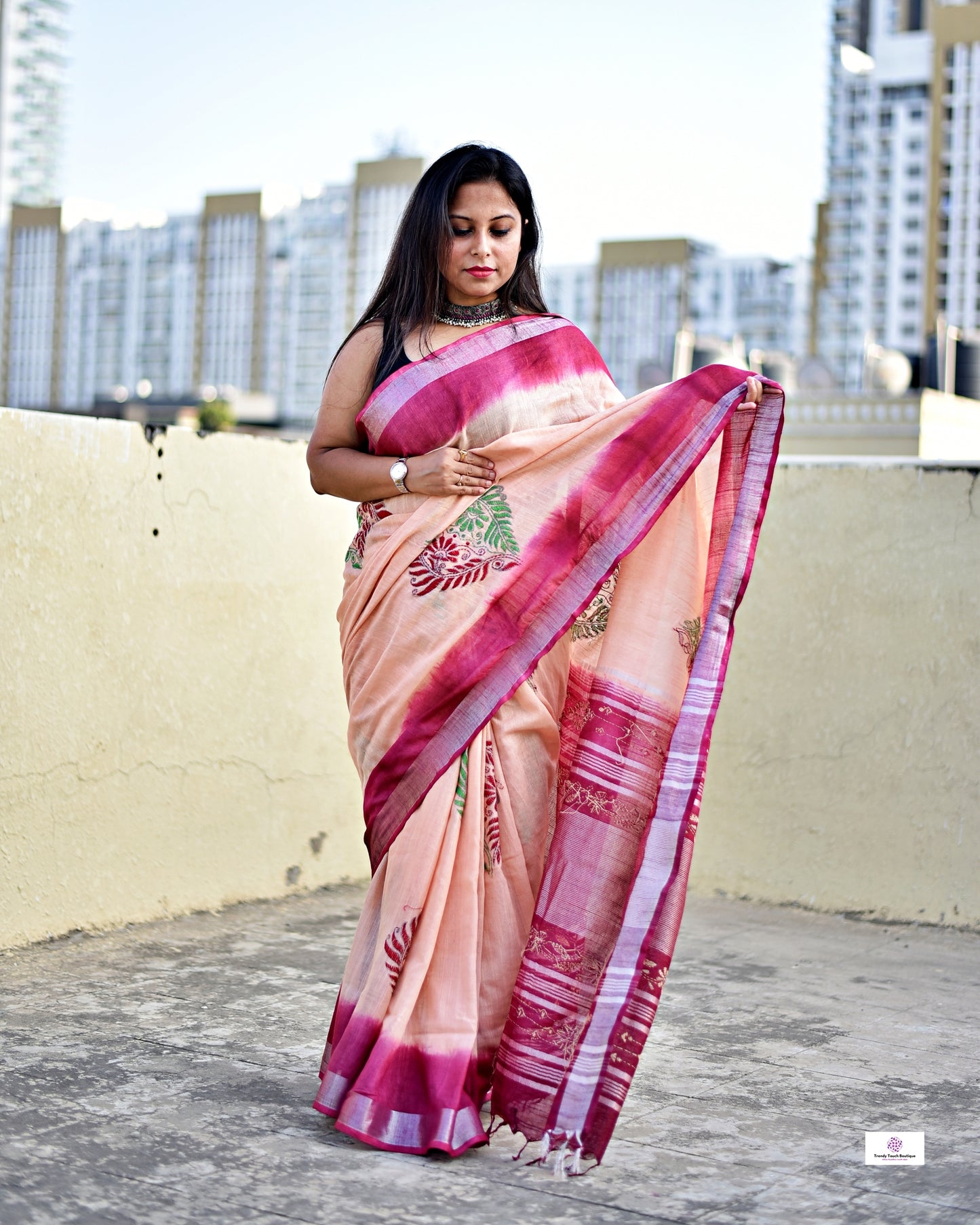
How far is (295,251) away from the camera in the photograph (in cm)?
9850

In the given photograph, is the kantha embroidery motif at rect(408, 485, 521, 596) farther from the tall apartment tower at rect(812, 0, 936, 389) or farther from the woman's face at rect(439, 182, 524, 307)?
the tall apartment tower at rect(812, 0, 936, 389)

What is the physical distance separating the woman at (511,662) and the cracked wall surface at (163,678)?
3.35ft

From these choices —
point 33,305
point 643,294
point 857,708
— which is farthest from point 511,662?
point 33,305

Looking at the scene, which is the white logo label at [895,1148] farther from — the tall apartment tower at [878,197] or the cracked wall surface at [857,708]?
the tall apartment tower at [878,197]

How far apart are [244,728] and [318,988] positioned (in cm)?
93

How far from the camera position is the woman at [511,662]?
199cm

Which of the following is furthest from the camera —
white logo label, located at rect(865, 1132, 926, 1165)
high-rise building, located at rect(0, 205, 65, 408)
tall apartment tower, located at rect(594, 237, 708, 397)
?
high-rise building, located at rect(0, 205, 65, 408)

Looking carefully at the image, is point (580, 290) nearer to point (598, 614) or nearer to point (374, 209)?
point (374, 209)

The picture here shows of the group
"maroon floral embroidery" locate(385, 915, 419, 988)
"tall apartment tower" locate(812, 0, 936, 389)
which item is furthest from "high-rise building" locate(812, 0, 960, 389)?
"maroon floral embroidery" locate(385, 915, 419, 988)

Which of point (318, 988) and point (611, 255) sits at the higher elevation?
point (611, 255)

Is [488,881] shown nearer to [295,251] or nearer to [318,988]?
[318,988]

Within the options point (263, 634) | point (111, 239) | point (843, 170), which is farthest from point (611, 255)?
point (263, 634)

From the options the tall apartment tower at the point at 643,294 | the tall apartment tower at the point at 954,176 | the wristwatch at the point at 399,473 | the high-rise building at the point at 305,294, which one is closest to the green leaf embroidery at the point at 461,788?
the wristwatch at the point at 399,473

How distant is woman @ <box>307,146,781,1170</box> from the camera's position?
1994 mm
